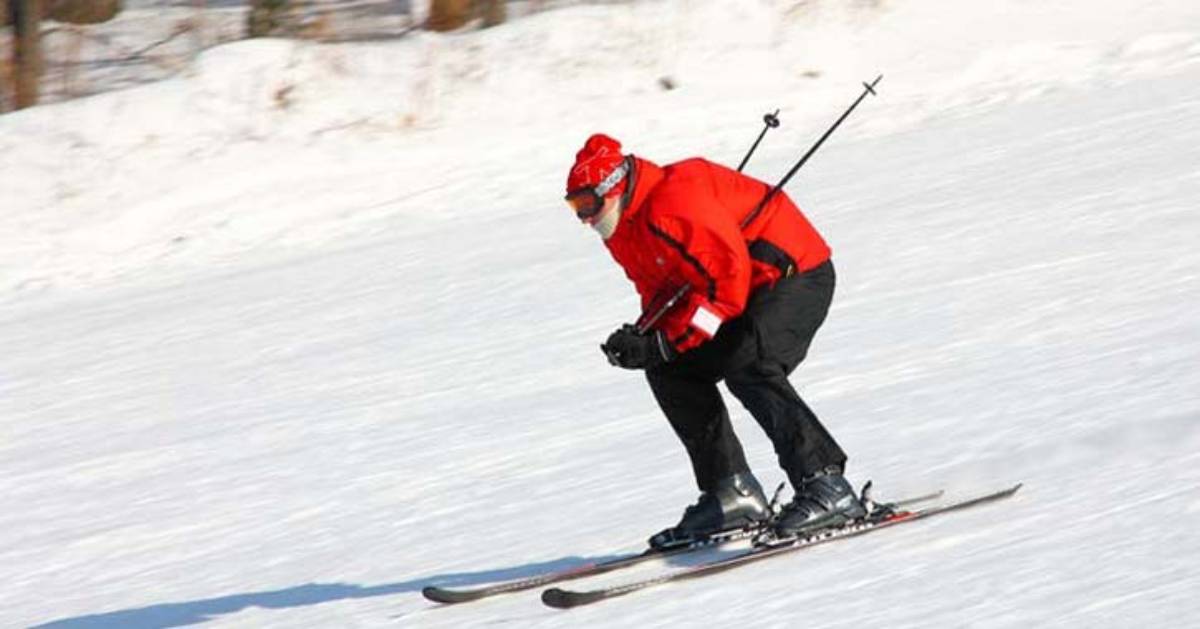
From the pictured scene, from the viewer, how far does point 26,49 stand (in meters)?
19.3

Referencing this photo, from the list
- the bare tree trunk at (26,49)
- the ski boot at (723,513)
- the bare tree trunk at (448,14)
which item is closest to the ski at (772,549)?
the ski boot at (723,513)

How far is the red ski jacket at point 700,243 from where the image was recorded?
5703 millimetres

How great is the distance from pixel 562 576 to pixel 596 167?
126 centimetres

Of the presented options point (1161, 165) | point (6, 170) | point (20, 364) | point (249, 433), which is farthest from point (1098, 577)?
point (6, 170)

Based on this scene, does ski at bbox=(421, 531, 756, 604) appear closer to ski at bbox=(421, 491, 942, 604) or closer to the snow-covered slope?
ski at bbox=(421, 491, 942, 604)

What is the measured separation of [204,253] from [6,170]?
177 centimetres

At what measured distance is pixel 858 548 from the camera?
605cm

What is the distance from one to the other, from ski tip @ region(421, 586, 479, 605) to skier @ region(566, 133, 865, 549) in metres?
0.79

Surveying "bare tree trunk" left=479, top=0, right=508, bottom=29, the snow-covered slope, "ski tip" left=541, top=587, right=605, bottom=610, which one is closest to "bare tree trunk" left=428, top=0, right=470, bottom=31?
"bare tree trunk" left=479, top=0, right=508, bottom=29

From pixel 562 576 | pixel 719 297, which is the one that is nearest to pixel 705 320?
pixel 719 297

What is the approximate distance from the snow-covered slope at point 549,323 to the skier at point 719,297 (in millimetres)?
357

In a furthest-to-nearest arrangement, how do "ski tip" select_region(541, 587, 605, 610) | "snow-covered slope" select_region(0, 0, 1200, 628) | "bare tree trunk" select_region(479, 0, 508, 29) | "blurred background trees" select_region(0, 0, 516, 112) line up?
"blurred background trees" select_region(0, 0, 516, 112)
"bare tree trunk" select_region(479, 0, 508, 29)
"snow-covered slope" select_region(0, 0, 1200, 628)
"ski tip" select_region(541, 587, 605, 610)

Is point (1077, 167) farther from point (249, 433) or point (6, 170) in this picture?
point (6, 170)

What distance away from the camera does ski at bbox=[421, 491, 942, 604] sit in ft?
20.6
